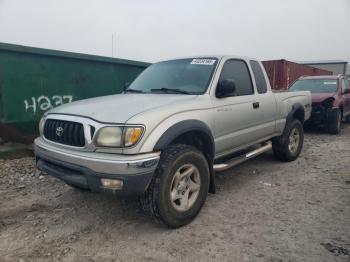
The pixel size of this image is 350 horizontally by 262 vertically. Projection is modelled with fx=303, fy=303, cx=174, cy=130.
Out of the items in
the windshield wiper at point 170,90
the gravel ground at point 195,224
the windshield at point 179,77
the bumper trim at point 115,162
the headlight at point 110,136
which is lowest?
the gravel ground at point 195,224

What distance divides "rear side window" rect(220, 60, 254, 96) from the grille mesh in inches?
75.7

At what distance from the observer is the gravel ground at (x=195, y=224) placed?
2.68 metres

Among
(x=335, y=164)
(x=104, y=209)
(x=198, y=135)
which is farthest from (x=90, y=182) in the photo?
(x=335, y=164)

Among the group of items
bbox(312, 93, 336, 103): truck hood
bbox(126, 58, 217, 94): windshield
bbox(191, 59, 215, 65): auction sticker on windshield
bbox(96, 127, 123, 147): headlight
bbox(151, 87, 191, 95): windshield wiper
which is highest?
bbox(191, 59, 215, 65): auction sticker on windshield

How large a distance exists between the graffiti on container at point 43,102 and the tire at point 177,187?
2.88m

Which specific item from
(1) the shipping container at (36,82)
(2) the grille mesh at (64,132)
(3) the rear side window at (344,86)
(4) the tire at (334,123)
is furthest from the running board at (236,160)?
(3) the rear side window at (344,86)

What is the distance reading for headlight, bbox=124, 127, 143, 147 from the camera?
2.64m

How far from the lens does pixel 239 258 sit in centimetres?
260

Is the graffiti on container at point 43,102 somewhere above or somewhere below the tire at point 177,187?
above

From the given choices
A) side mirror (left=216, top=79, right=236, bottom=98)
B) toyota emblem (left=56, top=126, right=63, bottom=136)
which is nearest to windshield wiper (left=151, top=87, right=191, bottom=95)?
side mirror (left=216, top=79, right=236, bottom=98)

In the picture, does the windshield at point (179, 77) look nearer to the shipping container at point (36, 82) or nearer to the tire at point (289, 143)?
the shipping container at point (36, 82)

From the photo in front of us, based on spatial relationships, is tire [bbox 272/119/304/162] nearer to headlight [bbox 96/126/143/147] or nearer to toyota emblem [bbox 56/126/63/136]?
headlight [bbox 96/126/143/147]

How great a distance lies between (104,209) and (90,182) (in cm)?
100

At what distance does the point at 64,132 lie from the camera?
2.98 meters
